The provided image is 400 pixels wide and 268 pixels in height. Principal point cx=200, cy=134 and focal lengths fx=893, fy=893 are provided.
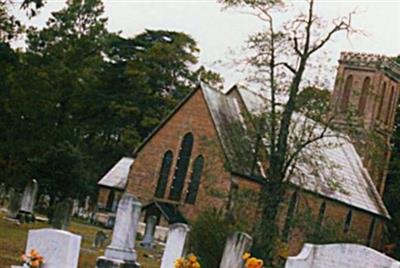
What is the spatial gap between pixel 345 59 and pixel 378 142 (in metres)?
30.7

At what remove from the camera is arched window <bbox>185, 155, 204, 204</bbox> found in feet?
162

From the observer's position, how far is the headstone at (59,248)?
36.5 ft

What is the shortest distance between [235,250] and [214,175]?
105 feet

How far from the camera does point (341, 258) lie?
33.9 feet

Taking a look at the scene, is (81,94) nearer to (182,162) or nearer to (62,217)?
(182,162)

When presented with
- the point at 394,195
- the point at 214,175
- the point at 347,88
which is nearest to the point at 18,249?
the point at 214,175

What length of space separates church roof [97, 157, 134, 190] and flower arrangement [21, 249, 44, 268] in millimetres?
42868

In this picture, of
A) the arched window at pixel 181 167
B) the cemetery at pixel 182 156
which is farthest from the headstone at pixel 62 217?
the arched window at pixel 181 167

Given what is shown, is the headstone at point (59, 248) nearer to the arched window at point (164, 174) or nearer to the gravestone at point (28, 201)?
the gravestone at point (28, 201)

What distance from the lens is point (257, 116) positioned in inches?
1473

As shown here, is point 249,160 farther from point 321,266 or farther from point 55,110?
point 321,266

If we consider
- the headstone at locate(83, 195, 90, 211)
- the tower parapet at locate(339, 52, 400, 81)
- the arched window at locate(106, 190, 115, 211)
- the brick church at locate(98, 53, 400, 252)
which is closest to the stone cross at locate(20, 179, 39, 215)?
the brick church at locate(98, 53, 400, 252)

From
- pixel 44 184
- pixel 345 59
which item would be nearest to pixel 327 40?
pixel 44 184

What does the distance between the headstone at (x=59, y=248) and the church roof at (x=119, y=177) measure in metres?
42.7
